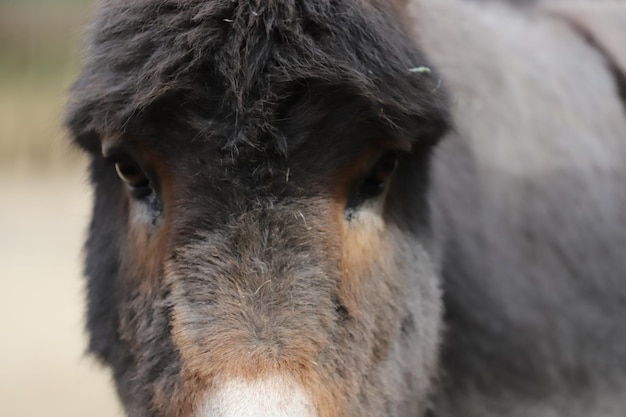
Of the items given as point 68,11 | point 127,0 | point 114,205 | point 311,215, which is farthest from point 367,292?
point 68,11

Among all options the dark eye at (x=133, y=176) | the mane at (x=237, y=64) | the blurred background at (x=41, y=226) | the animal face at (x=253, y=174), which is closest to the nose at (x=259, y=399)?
the animal face at (x=253, y=174)

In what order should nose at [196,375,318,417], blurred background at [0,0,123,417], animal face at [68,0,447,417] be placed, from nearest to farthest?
nose at [196,375,318,417], animal face at [68,0,447,417], blurred background at [0,0,123,417]

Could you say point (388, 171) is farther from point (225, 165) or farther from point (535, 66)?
point (535, 66)

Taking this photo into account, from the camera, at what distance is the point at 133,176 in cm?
264

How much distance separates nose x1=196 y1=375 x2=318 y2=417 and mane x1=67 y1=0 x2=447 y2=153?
615 millimetres

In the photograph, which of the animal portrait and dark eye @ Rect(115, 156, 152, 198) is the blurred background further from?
the animal portrait

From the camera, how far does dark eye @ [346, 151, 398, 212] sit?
2633 millimetres

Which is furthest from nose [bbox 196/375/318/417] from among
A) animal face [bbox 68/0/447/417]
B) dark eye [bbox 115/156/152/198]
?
dark eye [bbox 115/156/152/198]

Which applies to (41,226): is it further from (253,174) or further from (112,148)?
(253,174)

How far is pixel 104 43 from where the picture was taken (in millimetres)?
2443

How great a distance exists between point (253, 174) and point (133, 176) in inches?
19.3

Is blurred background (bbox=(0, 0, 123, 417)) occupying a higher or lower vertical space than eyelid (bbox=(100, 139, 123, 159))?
lower

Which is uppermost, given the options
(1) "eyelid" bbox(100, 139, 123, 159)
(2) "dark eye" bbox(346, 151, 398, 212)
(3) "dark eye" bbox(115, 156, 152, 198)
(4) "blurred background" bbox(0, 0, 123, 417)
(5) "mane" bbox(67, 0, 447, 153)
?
(5) "mane" bbox(67, 0, 447, 153)

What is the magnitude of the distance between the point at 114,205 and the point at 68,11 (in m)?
15.2
